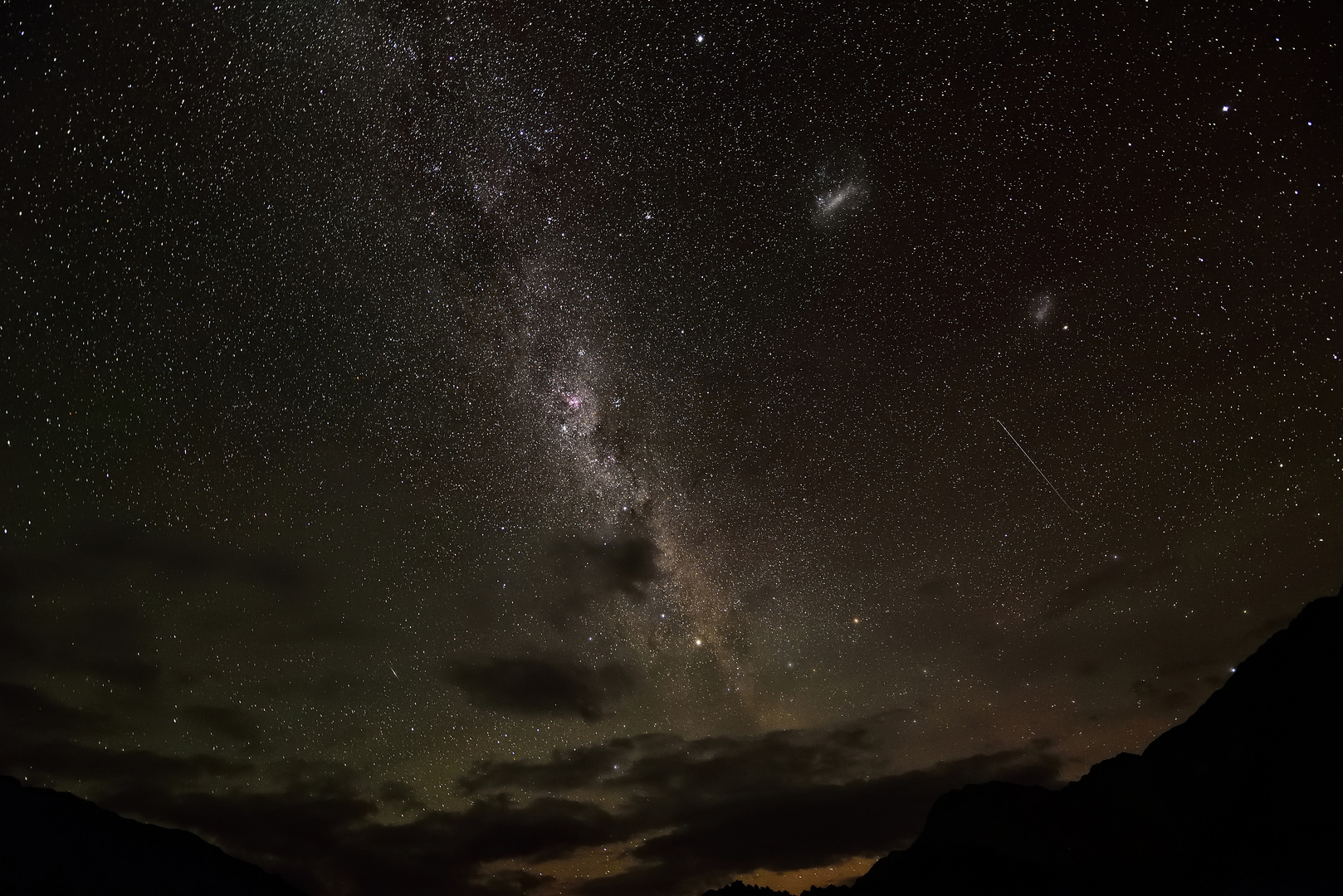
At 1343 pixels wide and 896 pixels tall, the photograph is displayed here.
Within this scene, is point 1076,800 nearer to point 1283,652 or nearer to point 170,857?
point 1283,652

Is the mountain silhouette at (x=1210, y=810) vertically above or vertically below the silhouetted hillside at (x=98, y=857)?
below

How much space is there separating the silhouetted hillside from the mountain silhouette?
75769 millimetres

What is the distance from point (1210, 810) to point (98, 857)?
99048 mm

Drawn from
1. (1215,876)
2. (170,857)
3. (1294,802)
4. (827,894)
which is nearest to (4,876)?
(170,857)

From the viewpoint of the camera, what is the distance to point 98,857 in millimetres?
76312

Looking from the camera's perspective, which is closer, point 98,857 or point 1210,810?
point 1210,810

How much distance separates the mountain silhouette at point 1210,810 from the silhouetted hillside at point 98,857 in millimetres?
75769

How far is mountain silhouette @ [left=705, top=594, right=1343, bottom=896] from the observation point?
4766cm

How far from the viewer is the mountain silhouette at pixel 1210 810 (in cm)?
4766

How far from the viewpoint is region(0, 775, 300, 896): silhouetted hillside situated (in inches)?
2766

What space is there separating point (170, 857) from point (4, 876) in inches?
762

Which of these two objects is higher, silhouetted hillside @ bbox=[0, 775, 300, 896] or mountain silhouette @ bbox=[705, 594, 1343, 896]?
silhouetted hillside @ bbox=[0, 775, 300, 896]

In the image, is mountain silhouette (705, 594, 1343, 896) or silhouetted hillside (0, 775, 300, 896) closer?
mountain silhouette (705, 594, 1343, 896)

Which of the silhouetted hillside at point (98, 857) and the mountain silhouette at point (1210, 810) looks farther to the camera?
the silhouetted hillside at point (98, 857)
